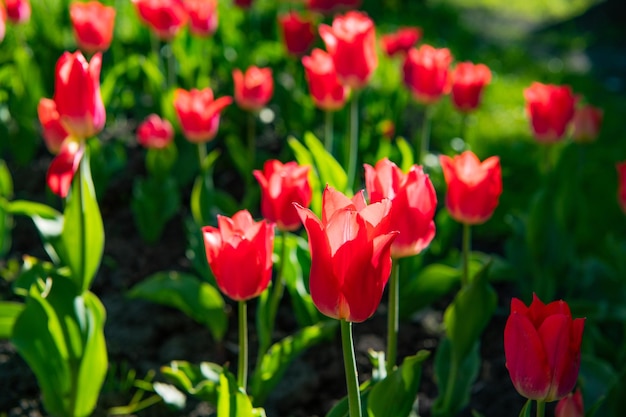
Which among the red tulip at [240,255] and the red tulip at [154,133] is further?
the red tulip at [154,133]

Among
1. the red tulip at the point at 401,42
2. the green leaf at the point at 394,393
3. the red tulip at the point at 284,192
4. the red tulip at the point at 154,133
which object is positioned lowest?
the red tulip at the point at 401,42

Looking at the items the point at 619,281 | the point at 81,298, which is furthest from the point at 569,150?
the point at 81,298

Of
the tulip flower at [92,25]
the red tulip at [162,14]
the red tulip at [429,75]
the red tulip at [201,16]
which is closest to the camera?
the red tulip at [429,75]

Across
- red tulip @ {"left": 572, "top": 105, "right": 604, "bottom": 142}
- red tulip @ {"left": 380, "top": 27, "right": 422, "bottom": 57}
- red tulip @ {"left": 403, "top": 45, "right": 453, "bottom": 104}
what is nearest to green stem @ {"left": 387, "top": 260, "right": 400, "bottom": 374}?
red tulip @ {"left": 403, "top": 45, "right": 453, "bottom": 104}

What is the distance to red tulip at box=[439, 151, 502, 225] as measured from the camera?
1777 millimetres

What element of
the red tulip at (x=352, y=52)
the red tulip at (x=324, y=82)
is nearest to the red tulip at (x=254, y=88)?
the red tulip at (x=324, y=82)

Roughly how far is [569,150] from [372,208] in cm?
166

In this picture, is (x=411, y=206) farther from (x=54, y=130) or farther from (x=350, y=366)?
(x=54, y=130)

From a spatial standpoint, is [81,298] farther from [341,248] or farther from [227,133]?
[227,133]

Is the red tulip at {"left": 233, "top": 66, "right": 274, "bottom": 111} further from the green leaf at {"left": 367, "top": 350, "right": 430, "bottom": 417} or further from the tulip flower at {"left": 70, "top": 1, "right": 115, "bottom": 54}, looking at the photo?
the green leaf at {"left": 367, "top": 350, "right": 430, "bottom": 417}

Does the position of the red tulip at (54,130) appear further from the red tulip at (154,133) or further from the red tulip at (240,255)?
the red tulip at (240,255)

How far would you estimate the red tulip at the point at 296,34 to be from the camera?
339 centimetres

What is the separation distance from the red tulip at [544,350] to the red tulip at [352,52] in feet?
4.16

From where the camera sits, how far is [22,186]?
129 inches
